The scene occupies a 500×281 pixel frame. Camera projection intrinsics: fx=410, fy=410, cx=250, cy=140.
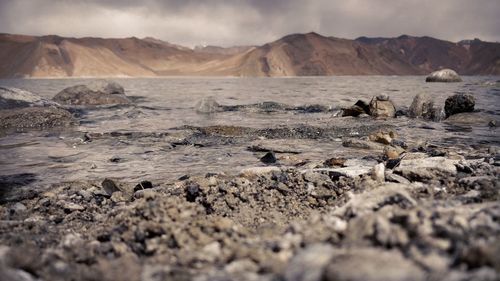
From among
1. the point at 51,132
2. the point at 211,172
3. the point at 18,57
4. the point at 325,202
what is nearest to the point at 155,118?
the point at 51,132

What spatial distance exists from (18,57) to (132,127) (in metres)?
162

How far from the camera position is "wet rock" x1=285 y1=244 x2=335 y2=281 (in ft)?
6.72

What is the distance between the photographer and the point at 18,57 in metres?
151

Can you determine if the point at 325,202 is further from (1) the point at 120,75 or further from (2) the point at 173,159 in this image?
(1) the point at 120,75

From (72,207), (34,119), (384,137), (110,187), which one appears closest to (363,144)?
(384,137)

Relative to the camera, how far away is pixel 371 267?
199 centimetres

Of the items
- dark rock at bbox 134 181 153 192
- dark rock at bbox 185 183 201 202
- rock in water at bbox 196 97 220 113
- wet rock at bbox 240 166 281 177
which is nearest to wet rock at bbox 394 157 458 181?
wet rock at bbox 240 166 281 177

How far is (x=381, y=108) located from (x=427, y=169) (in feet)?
39.4

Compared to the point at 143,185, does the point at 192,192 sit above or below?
above

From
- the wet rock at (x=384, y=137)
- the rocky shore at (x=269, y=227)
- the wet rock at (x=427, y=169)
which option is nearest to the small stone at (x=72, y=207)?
the rocky shore at (x=269, y=227)

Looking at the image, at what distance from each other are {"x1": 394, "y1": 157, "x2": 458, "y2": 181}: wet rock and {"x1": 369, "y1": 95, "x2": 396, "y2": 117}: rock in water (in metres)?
11.3

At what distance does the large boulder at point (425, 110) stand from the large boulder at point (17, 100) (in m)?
17.3

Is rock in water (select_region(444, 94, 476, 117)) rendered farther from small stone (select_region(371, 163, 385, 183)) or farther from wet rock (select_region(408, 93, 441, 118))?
small stone (select_region(371, 163, 385, 183))

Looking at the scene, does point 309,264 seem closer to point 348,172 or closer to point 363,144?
point 348,172
